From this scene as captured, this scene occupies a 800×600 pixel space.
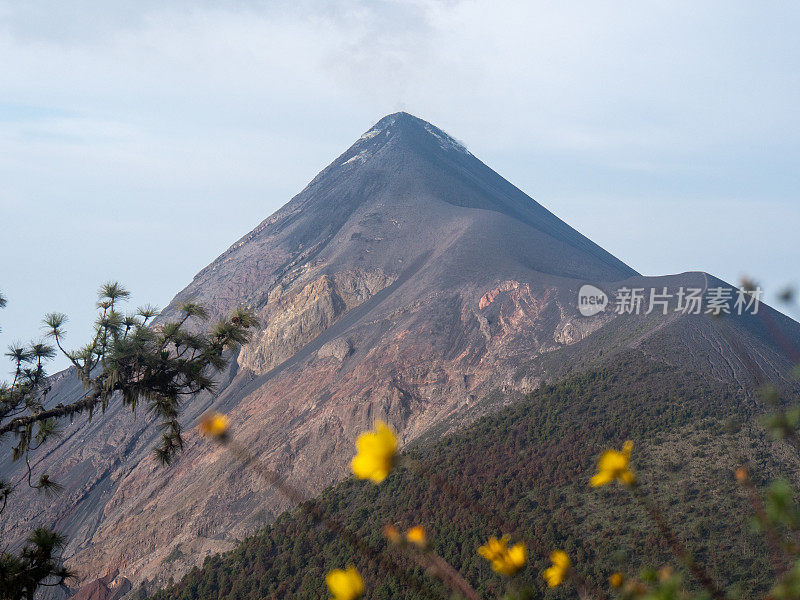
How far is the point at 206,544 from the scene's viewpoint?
34000mm

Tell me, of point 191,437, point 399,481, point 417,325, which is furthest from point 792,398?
point 191,437

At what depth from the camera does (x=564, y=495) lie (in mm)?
25172

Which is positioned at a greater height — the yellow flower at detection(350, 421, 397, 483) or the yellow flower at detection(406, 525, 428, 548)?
the yellow flower at detection(350, 421, 397, 483)

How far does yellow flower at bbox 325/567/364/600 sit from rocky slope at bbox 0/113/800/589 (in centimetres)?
3514

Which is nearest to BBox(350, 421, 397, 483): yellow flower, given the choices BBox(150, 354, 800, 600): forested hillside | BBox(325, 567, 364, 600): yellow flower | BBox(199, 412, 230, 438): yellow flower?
BBox(325, 567, 364, 600): yellow flower

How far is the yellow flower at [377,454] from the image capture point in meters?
1.33

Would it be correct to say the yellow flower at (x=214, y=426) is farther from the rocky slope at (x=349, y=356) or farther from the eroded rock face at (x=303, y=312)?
the eroded rock face at (x=303, y=312)

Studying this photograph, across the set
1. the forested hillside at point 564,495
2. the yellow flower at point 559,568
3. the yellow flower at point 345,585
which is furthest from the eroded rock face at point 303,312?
the yellow flower at point 345,585

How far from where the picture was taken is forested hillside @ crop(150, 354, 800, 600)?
2047 centimetres

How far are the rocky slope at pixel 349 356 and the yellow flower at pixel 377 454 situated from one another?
115ft

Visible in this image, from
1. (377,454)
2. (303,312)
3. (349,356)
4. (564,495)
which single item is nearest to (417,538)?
(377,454)

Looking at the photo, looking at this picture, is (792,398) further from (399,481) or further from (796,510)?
(796,510)

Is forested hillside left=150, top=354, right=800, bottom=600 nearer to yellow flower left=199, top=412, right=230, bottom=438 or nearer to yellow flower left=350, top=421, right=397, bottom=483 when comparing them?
yellow flower left=199, top=412, right=230, bottom=438

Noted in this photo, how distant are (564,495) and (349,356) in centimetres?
2472
